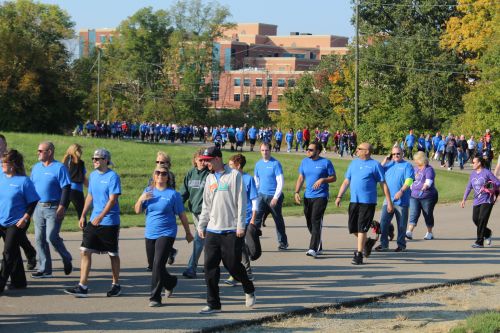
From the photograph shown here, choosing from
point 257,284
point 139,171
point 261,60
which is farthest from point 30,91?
point 261,60

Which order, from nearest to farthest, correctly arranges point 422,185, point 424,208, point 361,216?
point 361,216 → point 422,185 → point 424,208

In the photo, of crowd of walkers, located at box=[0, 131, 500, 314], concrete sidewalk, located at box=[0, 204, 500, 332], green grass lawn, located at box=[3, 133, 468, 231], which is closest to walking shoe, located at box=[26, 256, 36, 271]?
crowd of walkers, located at box=[0, 131, 500, 314]

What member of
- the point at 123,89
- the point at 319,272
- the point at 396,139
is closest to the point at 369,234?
the point at 319,272

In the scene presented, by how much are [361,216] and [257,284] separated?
2.36m

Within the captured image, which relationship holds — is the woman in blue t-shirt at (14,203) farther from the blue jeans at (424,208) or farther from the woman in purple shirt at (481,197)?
the blue jeans at (424,208)

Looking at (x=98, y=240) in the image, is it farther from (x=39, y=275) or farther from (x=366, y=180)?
(x=366, y=180)

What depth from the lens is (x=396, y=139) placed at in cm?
6244

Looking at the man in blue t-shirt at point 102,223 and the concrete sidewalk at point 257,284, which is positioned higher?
the man in blue t-shirt at point 102,223

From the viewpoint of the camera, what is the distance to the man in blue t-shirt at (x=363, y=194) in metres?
13.4

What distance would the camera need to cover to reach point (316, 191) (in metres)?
14.2

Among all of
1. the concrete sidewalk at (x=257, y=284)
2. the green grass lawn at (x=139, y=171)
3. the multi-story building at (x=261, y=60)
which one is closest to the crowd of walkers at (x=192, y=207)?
the concrete sidewalk at (x=257, y=284)

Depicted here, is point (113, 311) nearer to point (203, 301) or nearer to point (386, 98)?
point (203, 301)

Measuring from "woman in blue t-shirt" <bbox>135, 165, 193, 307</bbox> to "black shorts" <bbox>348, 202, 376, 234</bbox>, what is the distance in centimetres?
376

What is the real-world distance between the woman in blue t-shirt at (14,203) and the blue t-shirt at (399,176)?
6775mm
